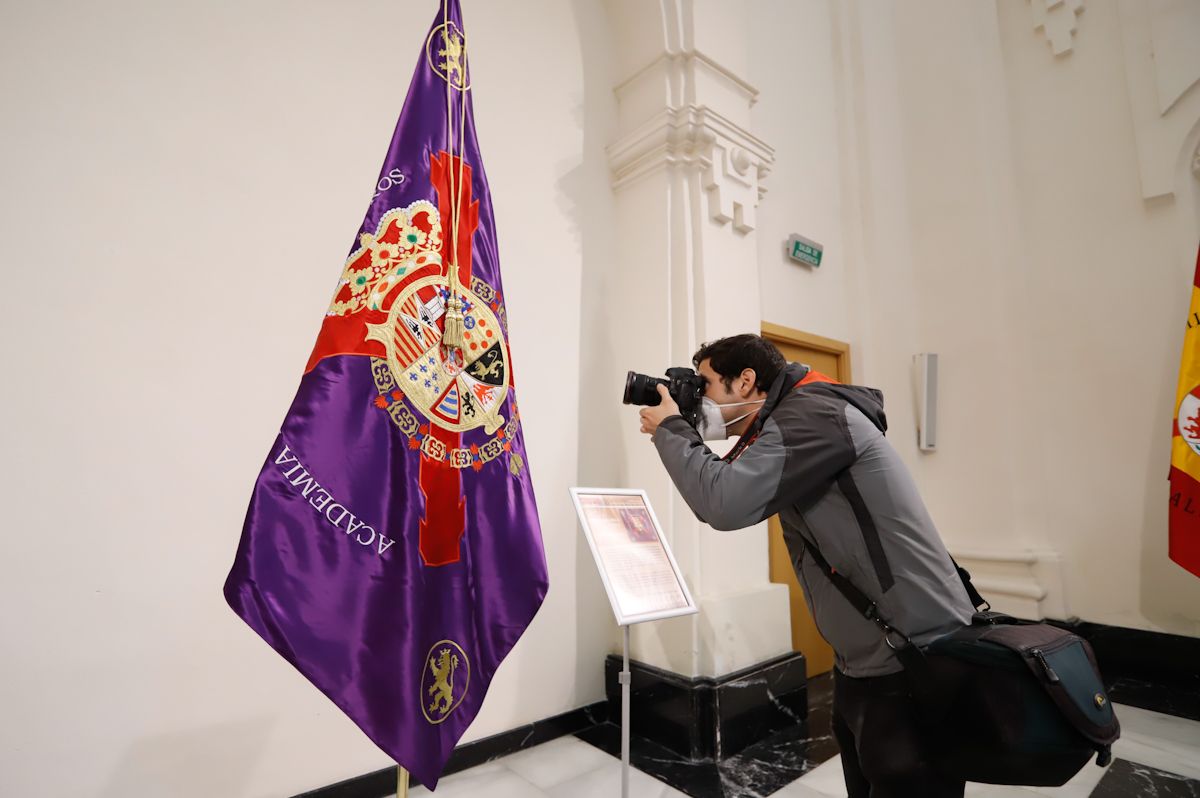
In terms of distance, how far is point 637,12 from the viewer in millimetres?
3037

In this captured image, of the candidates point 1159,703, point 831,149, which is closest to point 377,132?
point 831,149

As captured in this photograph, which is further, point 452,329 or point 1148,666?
point 1148,666

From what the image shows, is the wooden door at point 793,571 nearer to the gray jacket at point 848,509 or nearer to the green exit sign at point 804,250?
the green exit sign at point 804,250

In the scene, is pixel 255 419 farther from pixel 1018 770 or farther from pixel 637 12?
pixel 637 12

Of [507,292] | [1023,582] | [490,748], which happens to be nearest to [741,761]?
[490,748]

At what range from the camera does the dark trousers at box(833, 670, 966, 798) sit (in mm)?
1157

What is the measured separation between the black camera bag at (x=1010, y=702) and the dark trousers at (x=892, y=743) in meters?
0.03

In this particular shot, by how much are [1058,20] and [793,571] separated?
3823mm

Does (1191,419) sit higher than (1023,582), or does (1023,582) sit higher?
(1191,419)

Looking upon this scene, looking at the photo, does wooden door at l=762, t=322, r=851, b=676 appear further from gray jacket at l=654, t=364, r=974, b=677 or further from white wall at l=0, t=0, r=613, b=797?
gray jacket at l=654, t=364, r=974, b=677

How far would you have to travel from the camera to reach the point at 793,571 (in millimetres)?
3068

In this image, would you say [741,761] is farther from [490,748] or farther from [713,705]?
[490,748]

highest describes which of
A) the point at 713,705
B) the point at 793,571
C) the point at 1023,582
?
the point at 793,571

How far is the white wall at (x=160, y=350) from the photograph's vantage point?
61.1 inches
